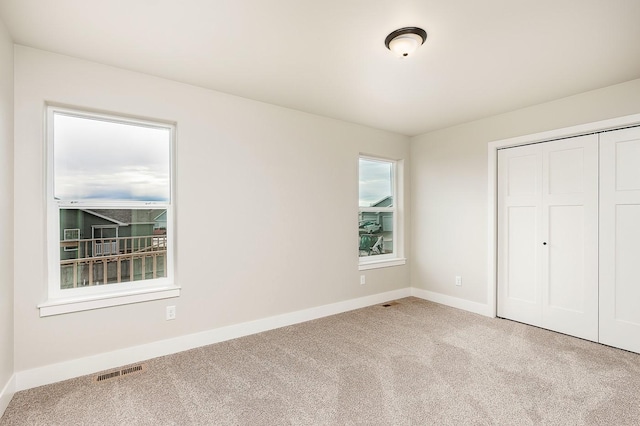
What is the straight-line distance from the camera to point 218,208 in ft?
10.3

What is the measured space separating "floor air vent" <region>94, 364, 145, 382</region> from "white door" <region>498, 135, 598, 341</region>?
153 inches

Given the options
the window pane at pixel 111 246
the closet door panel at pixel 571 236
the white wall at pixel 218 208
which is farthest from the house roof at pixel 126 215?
the closet door panel at pixel 571 236

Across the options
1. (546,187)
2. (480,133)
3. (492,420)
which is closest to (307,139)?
(480,133)

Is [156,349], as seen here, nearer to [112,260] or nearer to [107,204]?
[112,260]

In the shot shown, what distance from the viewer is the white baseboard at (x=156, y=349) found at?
234cm

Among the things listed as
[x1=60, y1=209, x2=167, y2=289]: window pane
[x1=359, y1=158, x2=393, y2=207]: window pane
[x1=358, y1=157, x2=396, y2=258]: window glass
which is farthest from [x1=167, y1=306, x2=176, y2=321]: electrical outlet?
[x1=359, y1=158, x2=393, y2=207]: window pane

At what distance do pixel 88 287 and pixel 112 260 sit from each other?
269 millimetres

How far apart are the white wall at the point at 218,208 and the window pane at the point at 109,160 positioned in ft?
0.57

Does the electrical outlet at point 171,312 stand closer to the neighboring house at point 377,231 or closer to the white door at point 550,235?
the neighboring house at point 377,231

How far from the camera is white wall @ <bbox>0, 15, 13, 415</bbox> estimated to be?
6.68 feet

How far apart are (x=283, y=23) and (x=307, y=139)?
1776 millimetres

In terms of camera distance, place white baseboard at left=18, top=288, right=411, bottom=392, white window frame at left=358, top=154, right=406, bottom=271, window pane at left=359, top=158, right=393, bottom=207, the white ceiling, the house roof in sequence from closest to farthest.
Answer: the white ceiling → white baseboard at left=18, top=288, right=411, bottom=392 → the house roof → window pane at left=359, top=158, right=393, bottom=207 → white window frame at left=358, top=154, right=406, bottom=271

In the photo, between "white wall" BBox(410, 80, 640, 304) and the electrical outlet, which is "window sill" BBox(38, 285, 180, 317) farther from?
"white wall" BBox(410, 80, 640, 304)

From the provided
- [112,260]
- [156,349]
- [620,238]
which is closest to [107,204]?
[112,260]
